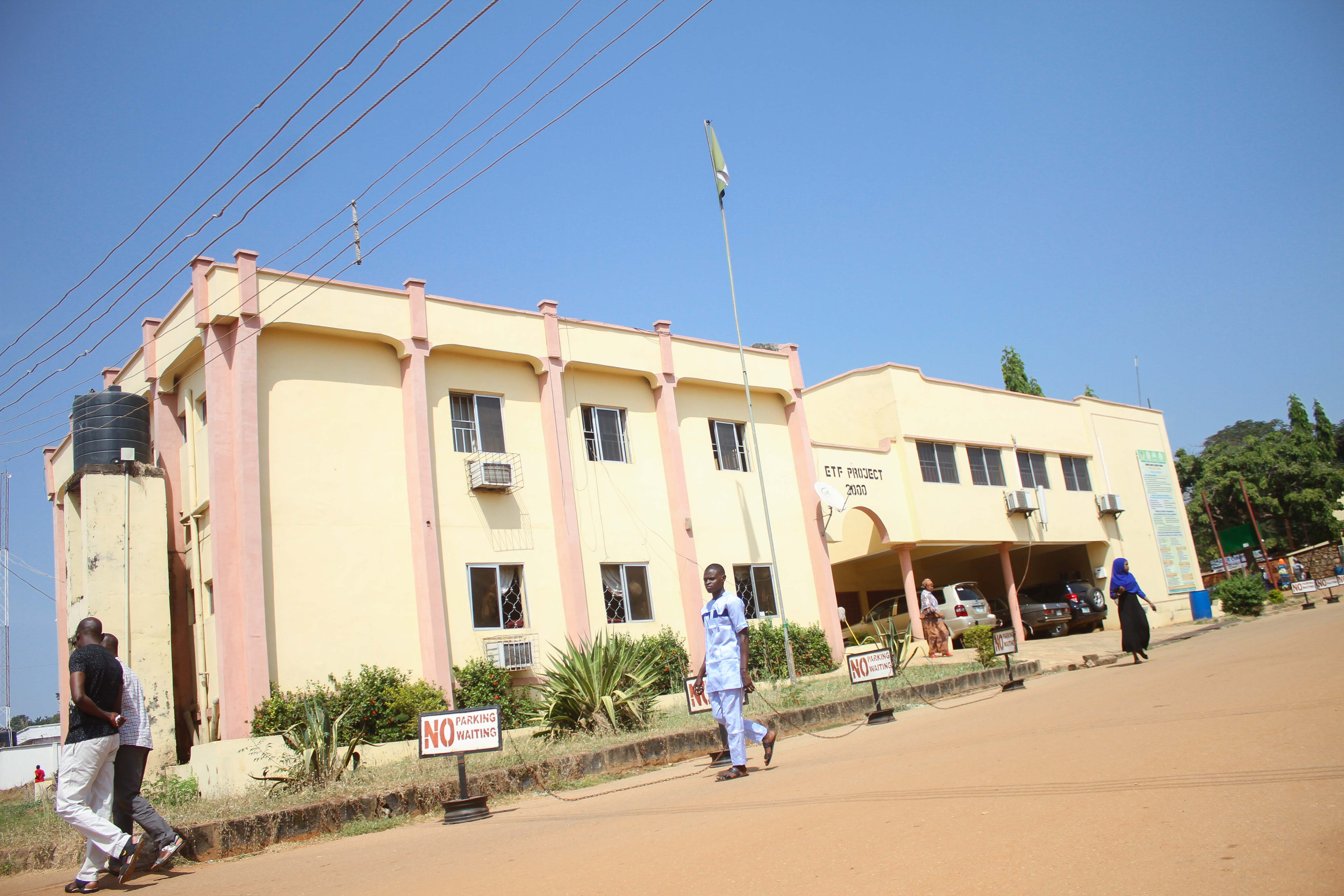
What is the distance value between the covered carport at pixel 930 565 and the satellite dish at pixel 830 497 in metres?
1.53

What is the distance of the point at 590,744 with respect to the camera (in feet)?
35.9

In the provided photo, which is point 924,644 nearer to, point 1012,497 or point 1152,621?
point 1012,497

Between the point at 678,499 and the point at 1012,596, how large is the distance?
11.1 metres

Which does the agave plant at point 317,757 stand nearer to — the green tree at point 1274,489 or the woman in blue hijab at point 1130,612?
the woman in blue hijab at point 1130,612

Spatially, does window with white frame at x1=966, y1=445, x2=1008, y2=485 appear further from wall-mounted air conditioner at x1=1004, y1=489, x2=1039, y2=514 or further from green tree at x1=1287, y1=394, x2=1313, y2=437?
green tree at x1=1287, y1=394, x2=1313, y2=437

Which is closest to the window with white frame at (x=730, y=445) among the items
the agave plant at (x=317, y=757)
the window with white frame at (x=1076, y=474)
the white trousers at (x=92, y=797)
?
the agave plant at (x=317, y=757)

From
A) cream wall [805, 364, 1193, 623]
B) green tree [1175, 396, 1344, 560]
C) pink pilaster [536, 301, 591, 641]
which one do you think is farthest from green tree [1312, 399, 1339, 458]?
pink pilaster [536, 301, 591, 641]

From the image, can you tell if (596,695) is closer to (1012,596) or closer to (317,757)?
(317,757)

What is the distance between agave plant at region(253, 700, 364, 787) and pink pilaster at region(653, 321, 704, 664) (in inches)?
376

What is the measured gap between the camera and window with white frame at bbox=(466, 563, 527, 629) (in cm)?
1706

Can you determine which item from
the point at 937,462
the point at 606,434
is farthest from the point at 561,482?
the point at 937,462

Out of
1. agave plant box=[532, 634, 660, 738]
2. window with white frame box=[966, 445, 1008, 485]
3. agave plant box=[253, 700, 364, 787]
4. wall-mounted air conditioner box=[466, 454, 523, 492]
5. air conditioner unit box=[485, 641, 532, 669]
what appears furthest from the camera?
window with white frame box=[966, 445, 1008, 485]

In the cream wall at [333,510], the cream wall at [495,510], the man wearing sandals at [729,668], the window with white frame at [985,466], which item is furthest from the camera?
the window with white frame at [985,466]

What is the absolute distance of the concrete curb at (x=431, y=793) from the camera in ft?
24.8
